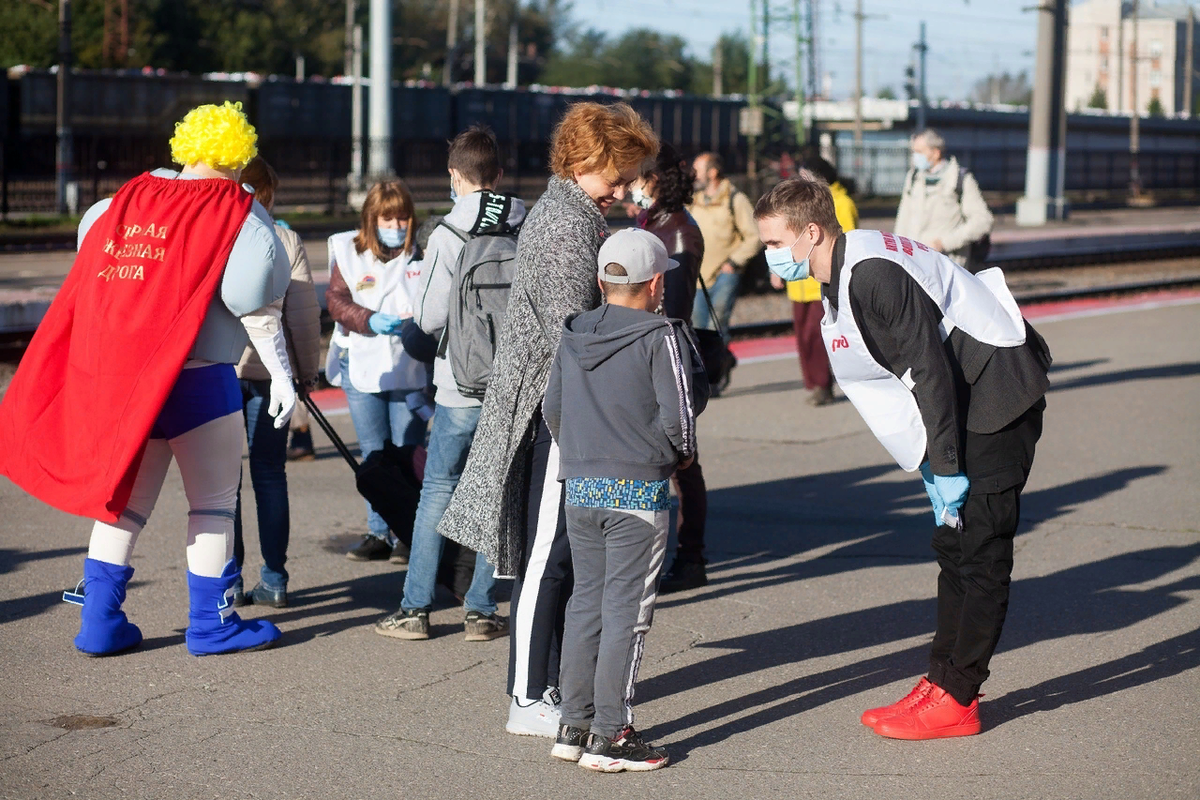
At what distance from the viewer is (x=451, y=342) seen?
493 centimetres

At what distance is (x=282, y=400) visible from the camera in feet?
15.6

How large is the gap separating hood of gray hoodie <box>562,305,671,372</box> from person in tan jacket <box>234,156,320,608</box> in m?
1.86

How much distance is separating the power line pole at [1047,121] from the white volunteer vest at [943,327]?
86.2ft

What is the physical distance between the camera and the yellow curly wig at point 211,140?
186 inches

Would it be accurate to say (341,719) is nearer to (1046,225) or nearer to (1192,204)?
(1046,225)

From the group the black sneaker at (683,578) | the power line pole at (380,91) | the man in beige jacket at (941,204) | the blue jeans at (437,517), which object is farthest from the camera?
the power line pole at (380,91)

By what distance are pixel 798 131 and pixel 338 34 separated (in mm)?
35584

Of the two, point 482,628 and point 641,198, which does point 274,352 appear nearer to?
point 482,628

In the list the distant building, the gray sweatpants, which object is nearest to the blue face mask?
the gray sweatpants

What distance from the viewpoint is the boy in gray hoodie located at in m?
3.89

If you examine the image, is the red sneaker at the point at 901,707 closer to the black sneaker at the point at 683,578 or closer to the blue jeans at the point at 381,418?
the black sneaker at the point at 683,578

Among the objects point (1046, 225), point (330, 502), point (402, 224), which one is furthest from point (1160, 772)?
point (1046, 225)

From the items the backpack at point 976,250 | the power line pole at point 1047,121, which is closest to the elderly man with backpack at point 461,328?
the backpack at point 976,250

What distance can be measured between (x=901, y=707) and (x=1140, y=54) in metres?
173
